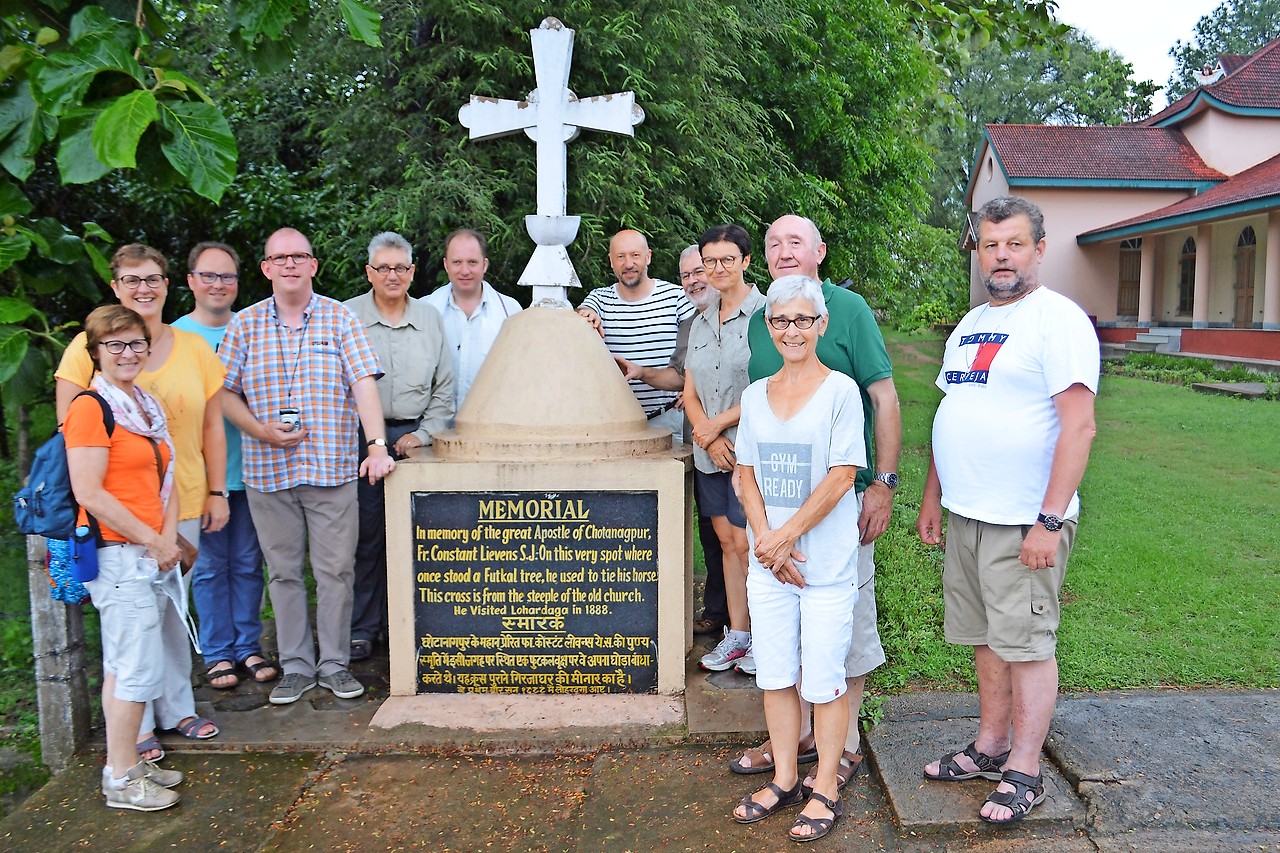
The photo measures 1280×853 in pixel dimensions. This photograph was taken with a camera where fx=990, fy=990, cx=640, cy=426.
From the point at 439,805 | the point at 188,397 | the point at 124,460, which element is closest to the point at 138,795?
the point at 439,805

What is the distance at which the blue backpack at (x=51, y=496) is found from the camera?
316 centimetres

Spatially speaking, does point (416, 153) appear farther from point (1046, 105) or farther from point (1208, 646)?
point (1046, 105)

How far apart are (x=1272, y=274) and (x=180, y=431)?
1930 centimetres

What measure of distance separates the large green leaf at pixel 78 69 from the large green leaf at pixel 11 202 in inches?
32.4

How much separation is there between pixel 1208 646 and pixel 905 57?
8410 millimetres

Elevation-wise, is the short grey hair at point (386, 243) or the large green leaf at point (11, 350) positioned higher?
the short grey hair at point (386, 243)

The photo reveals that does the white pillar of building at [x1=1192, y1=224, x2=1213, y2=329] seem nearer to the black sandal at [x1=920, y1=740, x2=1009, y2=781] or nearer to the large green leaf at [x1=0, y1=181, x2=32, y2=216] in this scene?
the black sandal at [x1=920, y1=740, x2=1009, y2=781]

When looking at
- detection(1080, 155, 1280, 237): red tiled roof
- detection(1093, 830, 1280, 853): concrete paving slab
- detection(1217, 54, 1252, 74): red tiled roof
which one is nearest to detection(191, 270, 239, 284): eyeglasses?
detection(1093, 830, 1280, 853): concrete paving slab

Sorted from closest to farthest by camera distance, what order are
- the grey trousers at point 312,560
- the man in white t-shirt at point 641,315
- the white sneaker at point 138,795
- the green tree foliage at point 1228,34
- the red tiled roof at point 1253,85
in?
the white sneaker at point 138,795, the grey trousers at point 312,560, the man in white t-shirt at point 641,315, the red tiled roof at point 1253,85, the green tree foliage at point 1228,34

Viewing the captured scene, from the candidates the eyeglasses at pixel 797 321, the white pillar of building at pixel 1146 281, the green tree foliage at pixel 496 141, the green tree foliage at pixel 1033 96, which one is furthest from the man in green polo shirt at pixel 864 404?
the green tree foliage at pixel 1033 96

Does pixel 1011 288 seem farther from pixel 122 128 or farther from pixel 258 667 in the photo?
pixel 258 667

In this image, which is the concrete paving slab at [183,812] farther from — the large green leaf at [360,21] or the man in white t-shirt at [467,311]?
the large green leaf at [360,21]

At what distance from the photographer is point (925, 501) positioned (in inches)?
134

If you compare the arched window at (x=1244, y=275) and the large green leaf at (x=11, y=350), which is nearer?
the large green leaf at (x=11, y=350)
